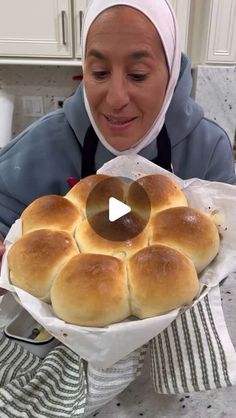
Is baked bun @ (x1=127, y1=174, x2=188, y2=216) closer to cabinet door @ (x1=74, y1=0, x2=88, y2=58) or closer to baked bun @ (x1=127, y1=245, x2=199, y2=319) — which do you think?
baked bun @ (x1=127, y1=245, x2=199, y2=319)

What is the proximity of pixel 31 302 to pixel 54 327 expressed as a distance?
0.14 feet

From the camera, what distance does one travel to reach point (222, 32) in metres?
1.38

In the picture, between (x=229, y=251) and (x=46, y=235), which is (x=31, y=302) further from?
(x=229, y=251)

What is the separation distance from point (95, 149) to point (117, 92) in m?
0.21

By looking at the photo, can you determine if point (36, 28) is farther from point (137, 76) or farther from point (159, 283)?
point (159, 283)

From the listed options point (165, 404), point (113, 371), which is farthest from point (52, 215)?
point (165, 404)

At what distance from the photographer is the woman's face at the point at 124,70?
21.6 inches

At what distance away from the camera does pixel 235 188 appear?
477mm

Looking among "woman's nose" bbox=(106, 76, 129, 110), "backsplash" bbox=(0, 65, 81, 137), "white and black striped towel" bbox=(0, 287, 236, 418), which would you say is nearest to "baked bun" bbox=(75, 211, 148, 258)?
"white and black striped towel" bbox=(0, 287, 236, 418)

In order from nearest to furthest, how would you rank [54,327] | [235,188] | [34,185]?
[54,327], [235,188], [34,185]

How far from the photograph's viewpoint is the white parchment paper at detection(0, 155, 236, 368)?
1.11ft

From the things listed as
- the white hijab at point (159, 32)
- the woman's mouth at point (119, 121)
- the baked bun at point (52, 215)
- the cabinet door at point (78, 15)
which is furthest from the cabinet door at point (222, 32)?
the baked bun at point (52, 215)

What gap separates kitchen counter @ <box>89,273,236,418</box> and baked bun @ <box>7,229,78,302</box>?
0.66ft

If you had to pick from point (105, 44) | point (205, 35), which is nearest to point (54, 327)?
point (105, 44)
